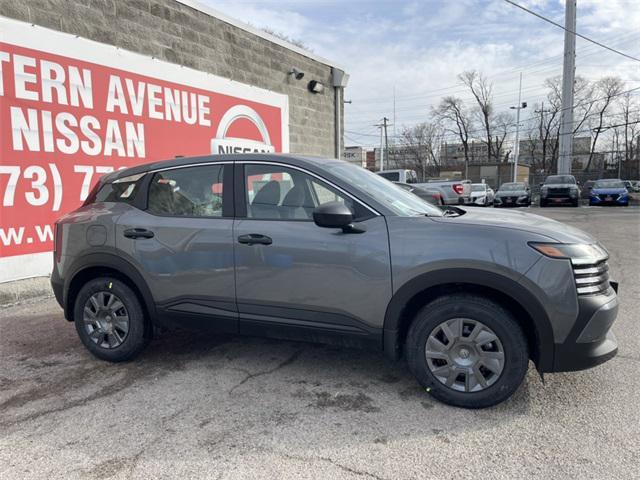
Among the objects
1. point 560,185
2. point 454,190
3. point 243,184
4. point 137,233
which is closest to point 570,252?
point 243,184

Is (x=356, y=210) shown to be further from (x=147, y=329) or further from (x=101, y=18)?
(x=101, y=18)

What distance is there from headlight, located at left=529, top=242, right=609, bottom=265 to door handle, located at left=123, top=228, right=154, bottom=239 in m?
2.87

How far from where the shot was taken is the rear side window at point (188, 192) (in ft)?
12.5

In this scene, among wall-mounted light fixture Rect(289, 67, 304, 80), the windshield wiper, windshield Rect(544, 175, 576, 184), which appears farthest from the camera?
windshield Rect(544, 175, 576, 184)

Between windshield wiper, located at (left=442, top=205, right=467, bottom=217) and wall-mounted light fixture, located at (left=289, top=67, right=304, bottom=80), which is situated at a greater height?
wall-mounted light fixture, located at (left=289, top=67, right=304, bottom=80)

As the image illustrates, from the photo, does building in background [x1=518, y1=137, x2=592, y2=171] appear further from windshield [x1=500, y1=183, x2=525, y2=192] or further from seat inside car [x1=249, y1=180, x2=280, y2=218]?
seat inside car [x1=249, y1=180, x2=280, y2=218]

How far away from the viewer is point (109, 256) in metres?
3.98

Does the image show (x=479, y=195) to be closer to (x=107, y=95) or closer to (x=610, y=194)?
(x=610, y=194)

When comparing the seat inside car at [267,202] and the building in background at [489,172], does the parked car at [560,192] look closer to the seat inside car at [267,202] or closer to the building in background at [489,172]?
the seat inside car at [267,202]

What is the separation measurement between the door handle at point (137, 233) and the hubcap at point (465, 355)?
235cm

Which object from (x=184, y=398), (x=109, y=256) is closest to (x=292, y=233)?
(x=184, y=398)

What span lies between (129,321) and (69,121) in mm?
4139

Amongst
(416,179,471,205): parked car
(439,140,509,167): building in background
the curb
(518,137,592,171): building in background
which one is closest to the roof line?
the curb

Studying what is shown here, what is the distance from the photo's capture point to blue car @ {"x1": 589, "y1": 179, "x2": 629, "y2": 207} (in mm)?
24094
